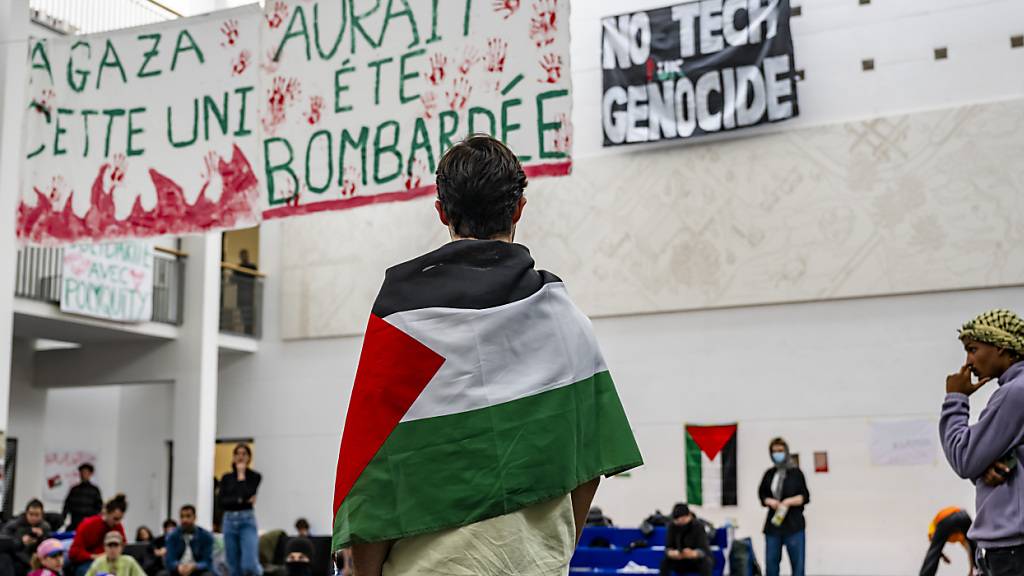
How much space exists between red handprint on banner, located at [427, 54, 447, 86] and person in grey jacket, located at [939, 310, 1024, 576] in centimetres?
428

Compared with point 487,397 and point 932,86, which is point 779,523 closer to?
point 932,86

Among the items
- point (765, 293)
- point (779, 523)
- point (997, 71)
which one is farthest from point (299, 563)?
point (997, 71)

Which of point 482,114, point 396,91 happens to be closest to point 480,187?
point 482,114

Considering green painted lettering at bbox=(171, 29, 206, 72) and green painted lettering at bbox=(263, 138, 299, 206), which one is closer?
green painted lettering at bbox=(263, 138, 299, 206)

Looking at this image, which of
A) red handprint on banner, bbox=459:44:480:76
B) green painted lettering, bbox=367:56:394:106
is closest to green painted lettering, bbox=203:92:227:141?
green painted lettering, bbox=367:56:394:106

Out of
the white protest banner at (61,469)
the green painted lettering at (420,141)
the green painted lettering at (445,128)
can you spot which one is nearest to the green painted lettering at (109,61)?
the green painted lettering at (420,141)

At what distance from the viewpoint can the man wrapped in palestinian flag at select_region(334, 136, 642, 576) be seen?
1543 millimetres

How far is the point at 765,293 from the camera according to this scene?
1442 centimetres

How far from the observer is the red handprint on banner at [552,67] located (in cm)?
629

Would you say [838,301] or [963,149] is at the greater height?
[963,149]

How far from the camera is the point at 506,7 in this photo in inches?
257

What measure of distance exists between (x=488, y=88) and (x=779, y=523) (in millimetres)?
6533

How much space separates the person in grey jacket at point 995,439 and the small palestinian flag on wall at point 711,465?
11561 millimetres

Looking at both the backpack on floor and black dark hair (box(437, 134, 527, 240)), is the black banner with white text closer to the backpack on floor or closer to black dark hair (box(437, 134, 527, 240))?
the backpack on floor
